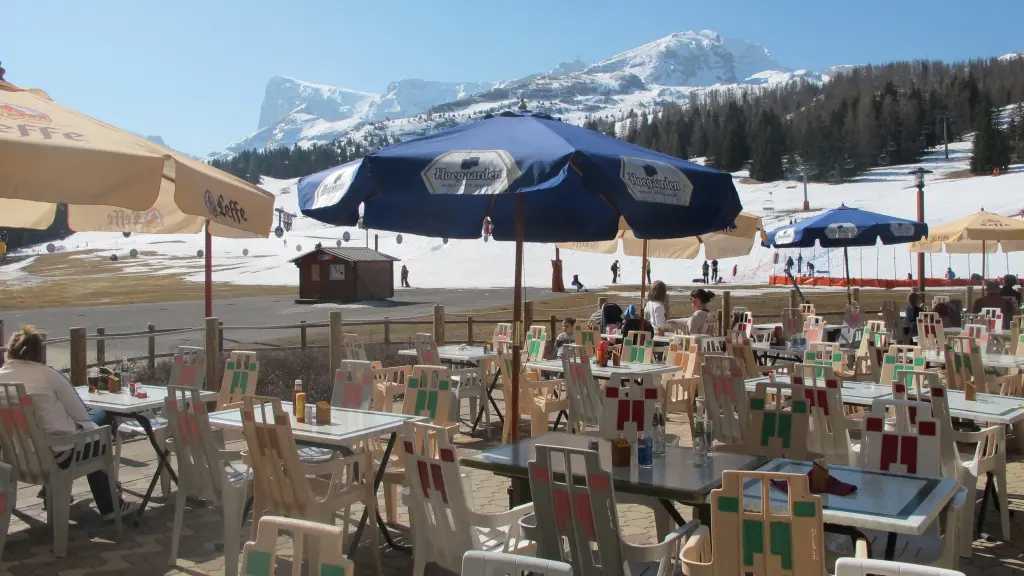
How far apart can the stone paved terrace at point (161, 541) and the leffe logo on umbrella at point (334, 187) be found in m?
1.83

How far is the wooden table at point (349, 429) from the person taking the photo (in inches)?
169

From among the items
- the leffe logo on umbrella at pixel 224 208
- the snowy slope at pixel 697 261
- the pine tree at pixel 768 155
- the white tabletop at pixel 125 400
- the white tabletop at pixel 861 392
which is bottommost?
the white tabletop at pixel 125 400

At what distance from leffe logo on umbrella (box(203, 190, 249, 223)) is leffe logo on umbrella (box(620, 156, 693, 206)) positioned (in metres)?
1.95

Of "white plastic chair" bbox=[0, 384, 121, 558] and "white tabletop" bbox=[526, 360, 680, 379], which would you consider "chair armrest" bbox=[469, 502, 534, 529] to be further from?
"white tabletop" bbox=[526, 360, 680, 379]

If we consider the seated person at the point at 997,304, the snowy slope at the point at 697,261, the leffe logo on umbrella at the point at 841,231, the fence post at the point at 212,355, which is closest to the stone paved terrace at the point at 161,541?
the fence post at the point at 212,355

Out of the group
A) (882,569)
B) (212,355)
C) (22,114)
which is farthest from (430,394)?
(212,355)

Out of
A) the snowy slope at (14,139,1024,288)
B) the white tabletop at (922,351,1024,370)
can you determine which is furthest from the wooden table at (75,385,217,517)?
the snowy slope at (14,139,1024,288)

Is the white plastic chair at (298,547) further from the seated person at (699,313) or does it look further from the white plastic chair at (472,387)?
the seated person at (699,313)

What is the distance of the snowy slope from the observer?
48688 mm

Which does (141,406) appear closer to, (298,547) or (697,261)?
(298,547)

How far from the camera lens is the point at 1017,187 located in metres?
60.9

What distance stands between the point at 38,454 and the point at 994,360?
298 inches

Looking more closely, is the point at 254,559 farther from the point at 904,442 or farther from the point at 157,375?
the point at 157,375

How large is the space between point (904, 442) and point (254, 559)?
3112 millimetres
